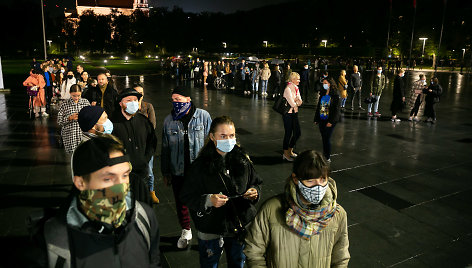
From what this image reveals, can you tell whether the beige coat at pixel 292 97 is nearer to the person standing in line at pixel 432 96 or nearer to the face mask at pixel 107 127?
the face mask at pixel 107 127

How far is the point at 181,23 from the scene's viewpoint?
84.1m

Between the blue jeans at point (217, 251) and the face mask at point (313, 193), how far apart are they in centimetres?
97

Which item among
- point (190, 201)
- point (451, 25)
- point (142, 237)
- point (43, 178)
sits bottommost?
point (43, 178)

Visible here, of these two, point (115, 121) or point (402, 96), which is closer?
point (115, 121)

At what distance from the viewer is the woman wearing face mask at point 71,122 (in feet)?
15.6

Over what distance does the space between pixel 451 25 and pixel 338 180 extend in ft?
210

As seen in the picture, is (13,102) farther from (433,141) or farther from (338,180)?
(433,141)

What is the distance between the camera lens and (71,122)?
16.5 feet

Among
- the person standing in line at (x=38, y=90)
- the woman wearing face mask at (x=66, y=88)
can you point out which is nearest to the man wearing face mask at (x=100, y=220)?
the woman wearing face mask at (x=66, y=88)

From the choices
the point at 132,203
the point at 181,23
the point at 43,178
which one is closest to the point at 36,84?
the point at 43,178

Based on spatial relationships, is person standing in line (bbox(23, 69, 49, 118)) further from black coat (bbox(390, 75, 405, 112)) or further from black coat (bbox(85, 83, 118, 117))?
black coat (bbox(390, 75, 405, 112))

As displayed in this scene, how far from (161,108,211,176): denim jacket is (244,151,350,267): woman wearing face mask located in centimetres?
184

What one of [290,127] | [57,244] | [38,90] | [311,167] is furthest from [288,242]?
[38,90]

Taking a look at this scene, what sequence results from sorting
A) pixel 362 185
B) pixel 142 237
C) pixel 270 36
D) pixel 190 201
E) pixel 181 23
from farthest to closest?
1. pixel 270 36
2. pixel 181 23
3. pixel 362 185
4. pixel 190 201
5. pixel 142 237
